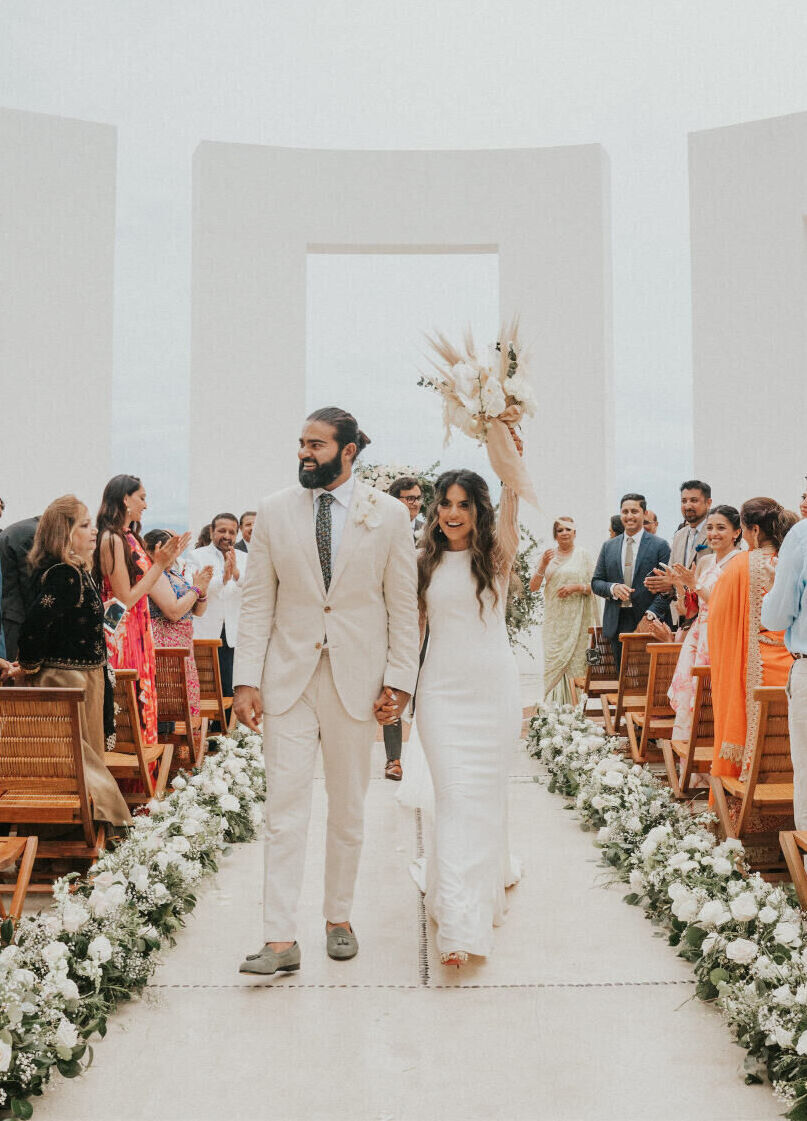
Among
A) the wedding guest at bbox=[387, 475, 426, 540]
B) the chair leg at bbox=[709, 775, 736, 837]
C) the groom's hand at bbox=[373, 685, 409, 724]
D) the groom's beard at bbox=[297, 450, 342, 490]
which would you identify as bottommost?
the chair leg at bbox=[709, 775, 736, 837]

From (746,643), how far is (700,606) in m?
1.31

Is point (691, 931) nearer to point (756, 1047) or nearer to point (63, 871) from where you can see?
point (756, 1047)

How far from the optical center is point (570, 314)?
13.2 meters

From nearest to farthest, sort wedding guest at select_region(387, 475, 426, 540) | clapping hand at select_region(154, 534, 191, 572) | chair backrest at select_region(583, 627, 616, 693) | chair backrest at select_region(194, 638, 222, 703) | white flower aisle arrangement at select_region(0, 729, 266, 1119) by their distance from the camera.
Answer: white flower aisle arrangement at select_region(0, 729, 266, 1119), clapping hand at select_region(154, 534, 191, 572), wedding guest at select_region(387, 475, 426, 540), chair backrest at select_region(194, 638, 222, 703), chair backrest at select_region(583, 627, 616, 693)

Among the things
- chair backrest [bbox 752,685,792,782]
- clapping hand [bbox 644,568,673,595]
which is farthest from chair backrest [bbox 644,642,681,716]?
chair backrest [bbox 752,685,792,782]

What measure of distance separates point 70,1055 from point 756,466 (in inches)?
419

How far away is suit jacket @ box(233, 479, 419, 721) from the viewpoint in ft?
13.0

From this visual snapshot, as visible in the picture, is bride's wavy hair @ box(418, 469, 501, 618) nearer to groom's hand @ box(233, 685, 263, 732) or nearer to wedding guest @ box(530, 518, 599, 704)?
groom's hand @ box(233, 685, 263, 732)

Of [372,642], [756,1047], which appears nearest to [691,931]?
[756,1047]

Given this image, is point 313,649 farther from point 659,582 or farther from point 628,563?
→ point 628,563

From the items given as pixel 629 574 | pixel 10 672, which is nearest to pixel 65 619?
pixel 10 672

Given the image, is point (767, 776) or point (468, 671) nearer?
point (468, 671)

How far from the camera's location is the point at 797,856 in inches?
158

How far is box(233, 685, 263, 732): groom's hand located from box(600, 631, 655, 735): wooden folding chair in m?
4.07
